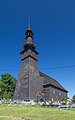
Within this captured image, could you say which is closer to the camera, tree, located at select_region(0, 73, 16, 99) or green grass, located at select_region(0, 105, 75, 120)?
green grass, located at select_region(0, 105, 75, 120)

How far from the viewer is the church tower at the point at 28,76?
45.0 metres

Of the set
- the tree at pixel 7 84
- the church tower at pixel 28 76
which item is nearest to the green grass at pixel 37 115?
the church tower at pixel 28 76

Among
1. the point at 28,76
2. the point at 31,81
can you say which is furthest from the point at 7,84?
the point at 31,81

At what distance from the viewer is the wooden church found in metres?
45.3

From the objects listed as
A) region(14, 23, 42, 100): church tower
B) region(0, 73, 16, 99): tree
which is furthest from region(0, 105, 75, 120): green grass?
region(0, 73, 16, 99): tree

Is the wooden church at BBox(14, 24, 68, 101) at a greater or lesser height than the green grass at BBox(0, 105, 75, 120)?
greater

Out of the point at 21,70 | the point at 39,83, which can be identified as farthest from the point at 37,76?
the point at 21,70

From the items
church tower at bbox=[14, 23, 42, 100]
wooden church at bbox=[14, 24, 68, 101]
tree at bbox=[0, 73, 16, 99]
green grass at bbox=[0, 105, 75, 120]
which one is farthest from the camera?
tree at bbox=[0, 73, 16, 99]

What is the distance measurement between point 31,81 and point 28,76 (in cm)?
173

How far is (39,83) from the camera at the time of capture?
163ft

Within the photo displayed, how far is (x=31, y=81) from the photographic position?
4625 cm

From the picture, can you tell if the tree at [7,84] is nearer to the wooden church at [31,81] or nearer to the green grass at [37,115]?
the wooden church at [31,81]

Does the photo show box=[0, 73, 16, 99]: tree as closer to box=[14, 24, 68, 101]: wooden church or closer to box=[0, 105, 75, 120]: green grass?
box=[14, 24, 68, 101]: wooden church

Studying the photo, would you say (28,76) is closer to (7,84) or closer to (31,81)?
(31,81)
